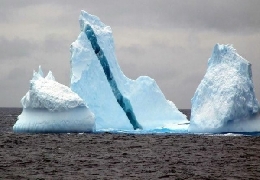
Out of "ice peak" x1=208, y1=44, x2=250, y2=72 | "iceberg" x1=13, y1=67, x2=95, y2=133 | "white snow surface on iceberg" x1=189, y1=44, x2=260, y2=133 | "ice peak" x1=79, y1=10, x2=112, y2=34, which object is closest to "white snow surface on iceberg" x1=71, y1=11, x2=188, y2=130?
"ice peak" x1=79, y1=10, x2=112, y2=34

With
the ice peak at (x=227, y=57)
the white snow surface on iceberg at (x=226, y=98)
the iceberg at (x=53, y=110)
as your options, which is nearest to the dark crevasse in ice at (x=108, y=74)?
the white snow surface on iceberg at (x=226, y=98)

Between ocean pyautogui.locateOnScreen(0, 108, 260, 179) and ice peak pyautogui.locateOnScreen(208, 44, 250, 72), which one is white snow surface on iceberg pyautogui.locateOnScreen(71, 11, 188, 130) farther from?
ice peak pyautogui.locateOnScreen(208, 44, 250, 72)

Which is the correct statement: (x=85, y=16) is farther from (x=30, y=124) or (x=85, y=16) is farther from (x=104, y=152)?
(x=104, y=152)

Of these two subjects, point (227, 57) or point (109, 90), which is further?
point (109, 90)

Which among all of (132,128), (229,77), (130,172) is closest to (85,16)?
(132,128)

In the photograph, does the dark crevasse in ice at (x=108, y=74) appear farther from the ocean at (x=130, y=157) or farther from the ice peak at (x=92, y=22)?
the ocean at (x=130, y=157)

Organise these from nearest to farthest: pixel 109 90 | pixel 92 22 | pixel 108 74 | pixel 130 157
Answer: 1. pixel 130 157
2. pixel 109 90
3. pixel 108 74
4. pixel 92 22

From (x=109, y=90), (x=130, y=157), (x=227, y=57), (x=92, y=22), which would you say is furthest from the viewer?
(x=92, y=22)

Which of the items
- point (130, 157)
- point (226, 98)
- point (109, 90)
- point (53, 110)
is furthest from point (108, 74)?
point (130, 157)

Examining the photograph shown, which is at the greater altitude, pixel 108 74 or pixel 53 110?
pixel 108 74

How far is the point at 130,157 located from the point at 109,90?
12151 millimetres

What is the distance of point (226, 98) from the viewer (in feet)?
89.3

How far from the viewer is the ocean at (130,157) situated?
15.4 meters

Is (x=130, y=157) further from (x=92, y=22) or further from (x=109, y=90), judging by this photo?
(x=92, y=22)
